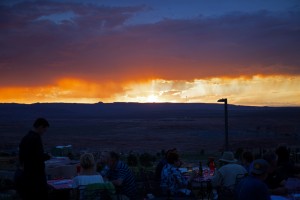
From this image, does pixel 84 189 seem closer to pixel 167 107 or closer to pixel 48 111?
pixel 48 111

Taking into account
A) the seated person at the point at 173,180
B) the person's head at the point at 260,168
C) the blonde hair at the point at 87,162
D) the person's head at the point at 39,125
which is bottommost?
the seated person at the point at 173,180

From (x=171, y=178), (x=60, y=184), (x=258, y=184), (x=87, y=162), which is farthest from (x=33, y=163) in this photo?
(x=258, y=184)

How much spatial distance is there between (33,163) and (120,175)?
1.32 meters

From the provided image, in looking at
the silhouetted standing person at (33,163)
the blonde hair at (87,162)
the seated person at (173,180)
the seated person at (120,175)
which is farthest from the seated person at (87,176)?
the seated person at (173,180)

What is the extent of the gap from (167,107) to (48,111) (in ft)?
160

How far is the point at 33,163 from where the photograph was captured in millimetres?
6680

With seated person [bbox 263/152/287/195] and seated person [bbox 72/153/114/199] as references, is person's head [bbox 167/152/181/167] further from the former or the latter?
seated person [bbox 263/152/287/195]

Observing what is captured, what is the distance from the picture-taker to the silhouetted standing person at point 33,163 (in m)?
6.64

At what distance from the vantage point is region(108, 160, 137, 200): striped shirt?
7.11 metres

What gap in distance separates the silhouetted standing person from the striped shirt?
104 centimetres

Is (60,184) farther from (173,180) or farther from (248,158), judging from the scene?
(248,158)

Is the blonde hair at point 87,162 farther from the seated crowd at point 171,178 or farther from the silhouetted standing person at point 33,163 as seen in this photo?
the silhouetted standing person at point 33,163

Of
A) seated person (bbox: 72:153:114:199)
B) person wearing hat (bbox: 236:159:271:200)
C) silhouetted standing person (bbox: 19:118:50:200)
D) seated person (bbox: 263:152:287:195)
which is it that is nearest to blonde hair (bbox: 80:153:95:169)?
seated person (bbox: 72:153:114:199)

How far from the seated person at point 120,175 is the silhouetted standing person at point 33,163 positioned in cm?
98
